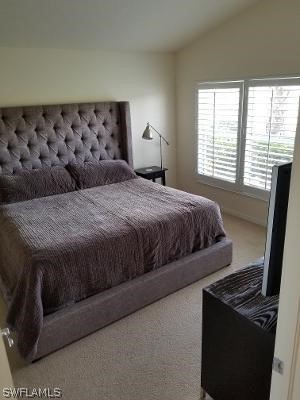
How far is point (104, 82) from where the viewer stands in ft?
12.9

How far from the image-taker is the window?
10.6 feet

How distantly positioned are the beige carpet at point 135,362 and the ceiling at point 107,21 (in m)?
2.59

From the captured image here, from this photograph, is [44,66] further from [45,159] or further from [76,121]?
[45,159]

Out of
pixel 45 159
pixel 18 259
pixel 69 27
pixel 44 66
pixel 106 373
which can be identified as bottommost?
pixel 106 373

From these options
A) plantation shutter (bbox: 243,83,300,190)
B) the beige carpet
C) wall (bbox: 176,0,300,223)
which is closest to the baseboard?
wall (bbox: 176,0,300,223)

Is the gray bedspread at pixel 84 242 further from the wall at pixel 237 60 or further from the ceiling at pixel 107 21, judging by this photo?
A: the ceiling at pixel 107 21

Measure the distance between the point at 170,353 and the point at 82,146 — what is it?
2607 mm

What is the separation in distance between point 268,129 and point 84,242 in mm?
2327

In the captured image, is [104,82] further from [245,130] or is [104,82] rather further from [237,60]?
[245,130]

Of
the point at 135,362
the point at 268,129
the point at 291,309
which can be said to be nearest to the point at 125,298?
the point at 135,362

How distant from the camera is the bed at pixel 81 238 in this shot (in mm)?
2043

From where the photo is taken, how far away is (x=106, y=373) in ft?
6.33

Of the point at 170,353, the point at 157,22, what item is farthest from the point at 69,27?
the point at 170,353

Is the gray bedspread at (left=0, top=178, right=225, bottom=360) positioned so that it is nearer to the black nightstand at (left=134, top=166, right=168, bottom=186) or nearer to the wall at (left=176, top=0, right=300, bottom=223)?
the black nightstand at (left=134, top=166, right=168, bottom=186)
